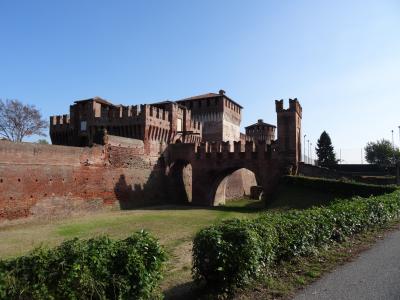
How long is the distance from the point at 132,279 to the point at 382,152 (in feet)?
236

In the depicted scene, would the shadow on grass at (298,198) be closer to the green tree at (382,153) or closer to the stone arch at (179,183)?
the stone arch at (179,183)

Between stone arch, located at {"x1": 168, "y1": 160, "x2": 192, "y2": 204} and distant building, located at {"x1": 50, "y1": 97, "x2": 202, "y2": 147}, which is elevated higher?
distant building, located at {"x1": 50, "y1": 97, "x2": 202, "y2": 147}

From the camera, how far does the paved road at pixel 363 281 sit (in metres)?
6.20

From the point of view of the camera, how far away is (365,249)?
9484 mm

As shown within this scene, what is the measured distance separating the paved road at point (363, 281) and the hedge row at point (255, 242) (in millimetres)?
1042

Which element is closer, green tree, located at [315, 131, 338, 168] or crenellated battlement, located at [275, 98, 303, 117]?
crenellated battlement, located at [275, 98, 303, 117]

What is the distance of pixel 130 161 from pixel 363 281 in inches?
847

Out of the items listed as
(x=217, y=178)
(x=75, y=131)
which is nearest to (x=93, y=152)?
(x=75, y=131)

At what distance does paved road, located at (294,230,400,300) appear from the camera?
6.20 m

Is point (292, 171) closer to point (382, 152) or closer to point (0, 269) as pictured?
point (0, 269)

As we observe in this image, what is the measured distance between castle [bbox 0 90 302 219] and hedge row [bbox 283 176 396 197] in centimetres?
207

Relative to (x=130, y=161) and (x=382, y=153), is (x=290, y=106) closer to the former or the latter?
(x=130, y=161)

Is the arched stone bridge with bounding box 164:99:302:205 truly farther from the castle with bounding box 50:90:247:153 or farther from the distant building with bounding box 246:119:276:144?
the distant building with bounding box 246:119:276:144

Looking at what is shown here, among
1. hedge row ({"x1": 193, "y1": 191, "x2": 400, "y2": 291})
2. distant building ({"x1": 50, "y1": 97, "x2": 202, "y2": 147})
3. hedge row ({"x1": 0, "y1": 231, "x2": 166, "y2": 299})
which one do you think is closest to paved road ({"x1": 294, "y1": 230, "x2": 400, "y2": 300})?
hedge row ({"x1": 193, "y1": 191, "x2": 400, "y2": 291})
